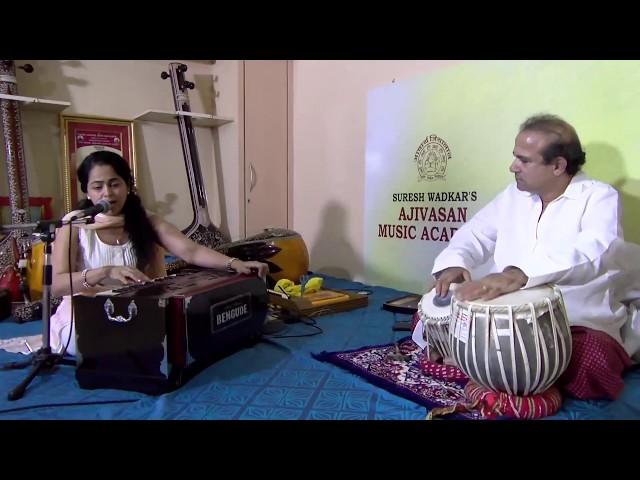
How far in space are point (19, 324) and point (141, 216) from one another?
1.14m

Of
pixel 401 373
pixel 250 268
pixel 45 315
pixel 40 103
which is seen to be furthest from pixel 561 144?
pixel 40 103

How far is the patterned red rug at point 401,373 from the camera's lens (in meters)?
1.57

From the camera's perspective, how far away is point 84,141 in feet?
12.7

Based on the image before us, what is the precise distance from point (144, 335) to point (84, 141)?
2.91m

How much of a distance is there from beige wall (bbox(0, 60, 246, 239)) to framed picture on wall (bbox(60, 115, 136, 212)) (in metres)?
0.07

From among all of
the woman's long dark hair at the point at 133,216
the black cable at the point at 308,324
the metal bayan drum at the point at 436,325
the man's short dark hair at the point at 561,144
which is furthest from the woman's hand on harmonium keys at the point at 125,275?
the man's short dark hair at the point at 561,144

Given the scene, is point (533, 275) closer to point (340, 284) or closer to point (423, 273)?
point (423, 273)

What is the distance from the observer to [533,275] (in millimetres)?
1435

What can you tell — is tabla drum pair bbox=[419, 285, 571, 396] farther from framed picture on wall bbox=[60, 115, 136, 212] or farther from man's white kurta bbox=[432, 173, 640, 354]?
framed picture on wall bbox=[60, 115, 136, 212]

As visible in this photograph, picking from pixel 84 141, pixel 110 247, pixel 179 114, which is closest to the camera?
pixel 110 247

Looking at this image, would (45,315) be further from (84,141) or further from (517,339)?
(84,141)

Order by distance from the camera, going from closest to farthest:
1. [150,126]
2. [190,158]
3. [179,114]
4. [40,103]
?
1. [40,103]
2. [179,114]
3. [190,158]
4. [150,126]

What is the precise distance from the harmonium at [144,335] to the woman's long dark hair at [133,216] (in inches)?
16.0

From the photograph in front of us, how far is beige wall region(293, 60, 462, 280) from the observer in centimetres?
383
